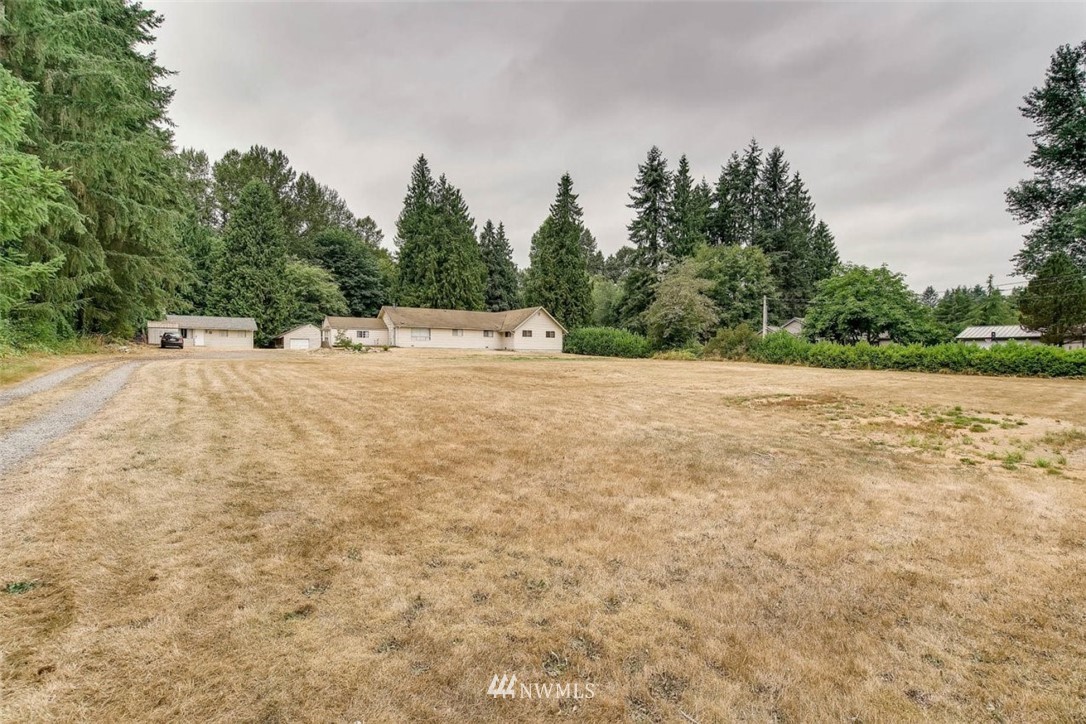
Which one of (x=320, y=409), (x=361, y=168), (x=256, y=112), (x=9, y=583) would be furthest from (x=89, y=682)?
(x=361, y=168)

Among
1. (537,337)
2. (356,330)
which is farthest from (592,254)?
(356,330)

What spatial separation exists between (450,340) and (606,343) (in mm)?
13529

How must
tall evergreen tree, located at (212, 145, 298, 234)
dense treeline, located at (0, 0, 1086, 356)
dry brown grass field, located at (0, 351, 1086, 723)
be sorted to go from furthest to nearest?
tall evergreen tree, located at (212, 145, 298, 234)
dense treeline, located at (0, 0, 1086, 356)
dry brown grass field, located at (0, 351, 1086, 723)

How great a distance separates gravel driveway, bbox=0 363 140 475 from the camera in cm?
465

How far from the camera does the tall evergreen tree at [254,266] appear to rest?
35.6m

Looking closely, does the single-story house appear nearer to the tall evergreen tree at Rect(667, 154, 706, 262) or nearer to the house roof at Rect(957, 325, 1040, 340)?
the house roof at Rect(957, 325, 1040, 340)

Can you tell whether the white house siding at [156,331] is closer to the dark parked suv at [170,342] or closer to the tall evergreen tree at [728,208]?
the dark parked suv at [170,342]

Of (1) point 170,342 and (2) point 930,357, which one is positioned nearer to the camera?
(2) point 930,357

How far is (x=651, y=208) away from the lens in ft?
128

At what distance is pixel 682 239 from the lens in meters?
38.1

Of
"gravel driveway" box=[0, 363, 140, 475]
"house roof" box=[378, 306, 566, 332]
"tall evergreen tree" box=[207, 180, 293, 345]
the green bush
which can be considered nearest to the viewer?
"gravel driveway" box=[0, 363, 140, 475]

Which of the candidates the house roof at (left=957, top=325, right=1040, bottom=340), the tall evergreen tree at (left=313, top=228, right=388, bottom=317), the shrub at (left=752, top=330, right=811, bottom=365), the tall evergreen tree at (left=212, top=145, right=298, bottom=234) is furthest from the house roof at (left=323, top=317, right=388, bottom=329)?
the house roof at (left=957, top=325, right=1040, bottom=340)

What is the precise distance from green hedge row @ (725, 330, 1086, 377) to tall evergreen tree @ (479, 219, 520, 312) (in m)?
29.7

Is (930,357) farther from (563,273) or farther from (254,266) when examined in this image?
(254,266)
